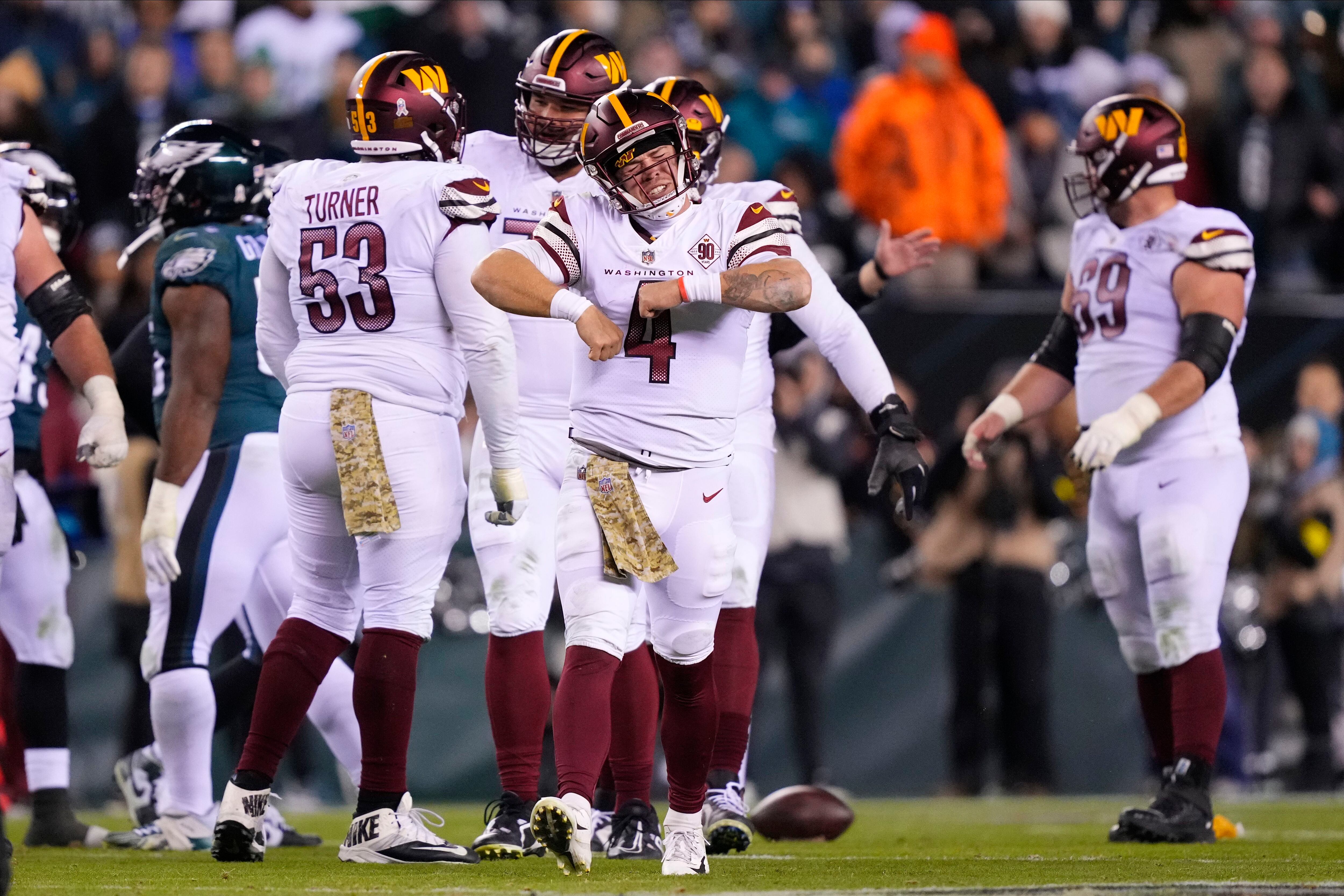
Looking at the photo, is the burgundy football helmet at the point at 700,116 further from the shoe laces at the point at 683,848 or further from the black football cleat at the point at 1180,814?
the black football cleat at the point at 1180,814

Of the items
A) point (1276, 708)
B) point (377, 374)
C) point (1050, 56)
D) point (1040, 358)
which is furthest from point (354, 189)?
point (1050, 56)

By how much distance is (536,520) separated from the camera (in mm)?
6004

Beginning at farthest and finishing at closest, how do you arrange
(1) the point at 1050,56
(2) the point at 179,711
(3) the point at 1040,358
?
(1) the point at 1050,56
(3) the point at 1040,358
(2) the point at 179,711

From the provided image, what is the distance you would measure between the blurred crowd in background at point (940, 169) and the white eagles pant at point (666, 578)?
4434 millimetres

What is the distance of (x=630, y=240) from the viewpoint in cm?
536

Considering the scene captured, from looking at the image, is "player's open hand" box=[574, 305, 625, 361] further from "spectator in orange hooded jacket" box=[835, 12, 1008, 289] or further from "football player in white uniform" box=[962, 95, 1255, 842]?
"spectator in orange hooded jacket" box=[835, 12, 1008, 289]

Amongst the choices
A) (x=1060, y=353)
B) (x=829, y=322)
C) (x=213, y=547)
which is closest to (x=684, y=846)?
(x=829, y=322)

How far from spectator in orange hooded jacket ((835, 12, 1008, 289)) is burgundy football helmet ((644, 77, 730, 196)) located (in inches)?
209

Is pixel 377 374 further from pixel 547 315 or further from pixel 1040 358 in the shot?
pixel 1040 358

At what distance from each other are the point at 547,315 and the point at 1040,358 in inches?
117

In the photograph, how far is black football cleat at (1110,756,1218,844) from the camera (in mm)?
6730

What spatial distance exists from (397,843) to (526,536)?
1018mm

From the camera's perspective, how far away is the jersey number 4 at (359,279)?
5.59 metres

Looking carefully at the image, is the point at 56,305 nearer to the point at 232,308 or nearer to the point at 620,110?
the point at 232,308
